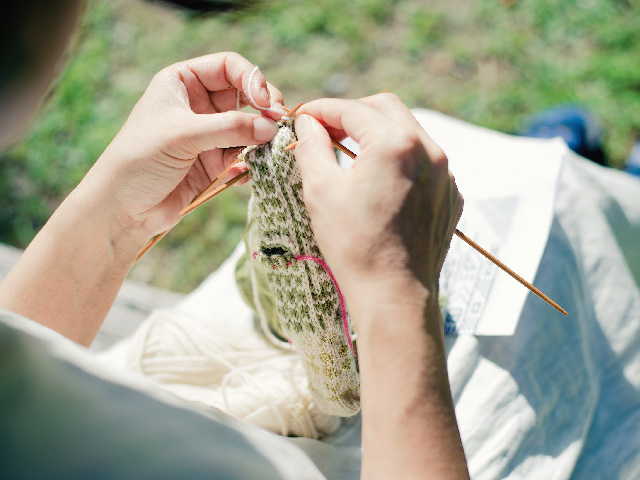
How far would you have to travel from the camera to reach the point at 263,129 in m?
0.62

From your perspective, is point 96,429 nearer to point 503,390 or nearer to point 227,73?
point 227,73

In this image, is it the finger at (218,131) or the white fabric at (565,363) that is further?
the white fabric at (565,363)

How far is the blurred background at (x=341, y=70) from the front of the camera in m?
1.62

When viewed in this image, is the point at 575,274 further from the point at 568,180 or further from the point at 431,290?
the point at 431,290

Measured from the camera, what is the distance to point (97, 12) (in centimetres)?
202

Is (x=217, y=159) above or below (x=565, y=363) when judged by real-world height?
above

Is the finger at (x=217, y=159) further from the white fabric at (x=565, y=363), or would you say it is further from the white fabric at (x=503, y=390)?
the white fabric at (x=565, y=363)

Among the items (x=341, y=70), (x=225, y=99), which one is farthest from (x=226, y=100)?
(x=341, y=70)

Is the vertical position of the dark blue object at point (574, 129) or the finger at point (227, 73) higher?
the finger at point (227, 73)

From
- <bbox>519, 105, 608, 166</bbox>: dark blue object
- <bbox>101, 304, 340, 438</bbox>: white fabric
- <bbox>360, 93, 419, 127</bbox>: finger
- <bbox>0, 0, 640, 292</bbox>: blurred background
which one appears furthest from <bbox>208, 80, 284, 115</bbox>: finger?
<bbox>519, 105, 608, 166</bbox>: dark blue object

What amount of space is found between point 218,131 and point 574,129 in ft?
3.90

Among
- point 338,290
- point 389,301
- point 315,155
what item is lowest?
point 338,290

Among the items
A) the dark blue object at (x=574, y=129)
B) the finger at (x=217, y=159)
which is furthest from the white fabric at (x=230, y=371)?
the dark blue object at (x=574, y=129)

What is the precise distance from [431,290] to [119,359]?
677mm
